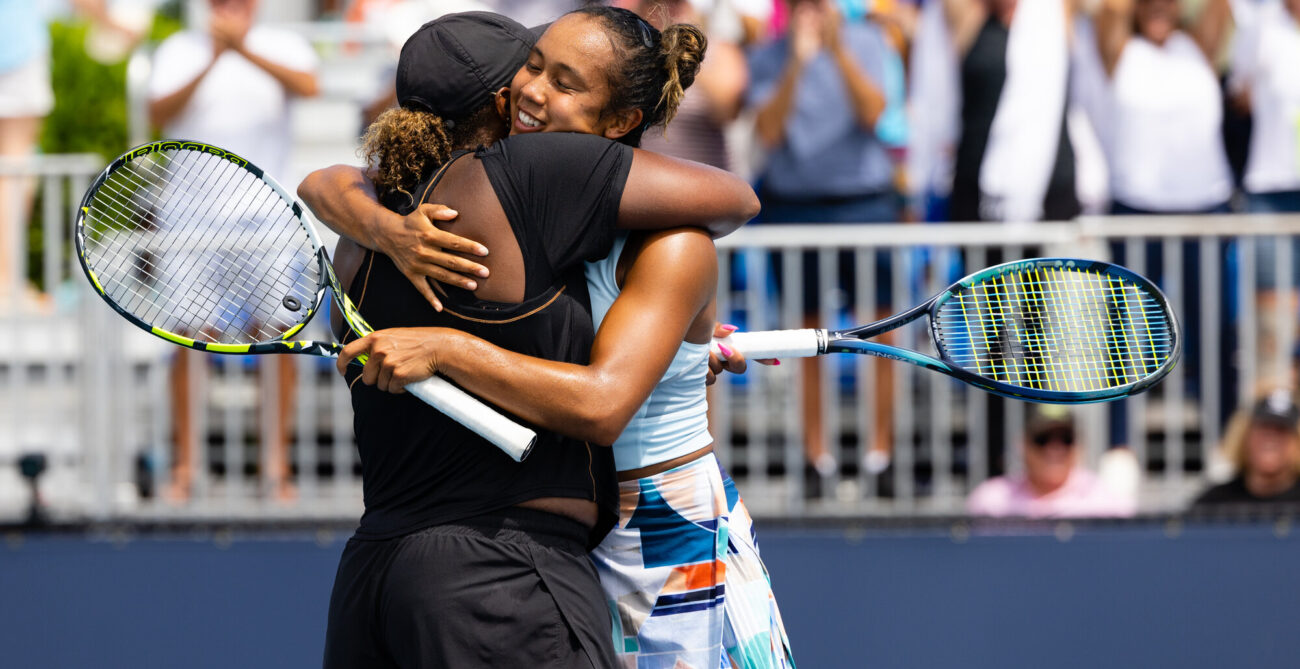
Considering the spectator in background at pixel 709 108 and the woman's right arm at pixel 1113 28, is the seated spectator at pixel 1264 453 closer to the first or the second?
the woman's right arm at pixel 1113 28

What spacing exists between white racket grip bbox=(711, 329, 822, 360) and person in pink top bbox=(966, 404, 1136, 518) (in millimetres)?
2537

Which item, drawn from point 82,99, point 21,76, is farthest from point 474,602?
point 82,99

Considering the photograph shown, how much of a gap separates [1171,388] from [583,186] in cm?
371

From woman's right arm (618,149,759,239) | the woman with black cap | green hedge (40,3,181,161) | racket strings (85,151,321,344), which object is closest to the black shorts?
the woman with black cap

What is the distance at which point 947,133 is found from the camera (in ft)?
19.7

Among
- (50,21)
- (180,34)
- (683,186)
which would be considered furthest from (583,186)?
(50,21)

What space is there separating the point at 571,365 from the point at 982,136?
3.87 metres

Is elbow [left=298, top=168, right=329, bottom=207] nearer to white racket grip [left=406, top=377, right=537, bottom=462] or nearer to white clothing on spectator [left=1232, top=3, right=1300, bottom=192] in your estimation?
white racket grip [left=406, top=377, right=537, bottom=462]

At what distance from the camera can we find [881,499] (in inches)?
216

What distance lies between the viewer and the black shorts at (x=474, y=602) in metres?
2.33

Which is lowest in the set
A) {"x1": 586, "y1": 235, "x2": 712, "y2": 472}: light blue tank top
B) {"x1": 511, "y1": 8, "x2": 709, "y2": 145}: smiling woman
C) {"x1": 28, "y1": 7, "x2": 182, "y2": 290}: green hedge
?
{"x1": 586, "y1": 235, "x2": 712, "y2": 472}: light blue tank top

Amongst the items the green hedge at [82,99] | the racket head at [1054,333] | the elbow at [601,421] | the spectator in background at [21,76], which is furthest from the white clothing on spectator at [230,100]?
the green hedge at [82,99]

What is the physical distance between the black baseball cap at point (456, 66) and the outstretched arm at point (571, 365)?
0.42 meters

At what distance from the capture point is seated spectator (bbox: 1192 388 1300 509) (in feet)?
17.3
